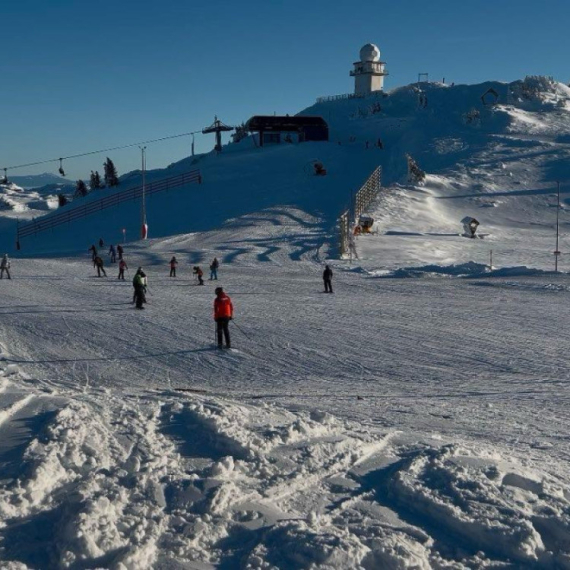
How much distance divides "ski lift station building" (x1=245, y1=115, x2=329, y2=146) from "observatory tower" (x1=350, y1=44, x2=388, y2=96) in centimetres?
2647

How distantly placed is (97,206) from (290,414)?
45.9 metres

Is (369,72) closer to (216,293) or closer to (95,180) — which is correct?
(95,180)

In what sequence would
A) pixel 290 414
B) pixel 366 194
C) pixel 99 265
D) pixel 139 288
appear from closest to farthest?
pixel 290 414 < pixel 139 288 < pixel 99 265 < pixel 366 194

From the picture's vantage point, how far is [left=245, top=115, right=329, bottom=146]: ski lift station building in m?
65.9

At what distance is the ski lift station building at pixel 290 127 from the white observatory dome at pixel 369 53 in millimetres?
29337

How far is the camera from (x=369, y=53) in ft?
298

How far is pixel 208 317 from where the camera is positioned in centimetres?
1791

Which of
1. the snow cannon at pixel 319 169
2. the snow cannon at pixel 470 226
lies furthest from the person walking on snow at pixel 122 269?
the snow cannon at pixel 319 169

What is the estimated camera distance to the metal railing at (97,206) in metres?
49.7

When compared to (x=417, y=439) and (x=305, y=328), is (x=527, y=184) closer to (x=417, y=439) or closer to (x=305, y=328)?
(x=305, y=328)

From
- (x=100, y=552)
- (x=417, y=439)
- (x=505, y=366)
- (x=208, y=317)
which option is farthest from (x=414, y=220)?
(x=100, y=552)

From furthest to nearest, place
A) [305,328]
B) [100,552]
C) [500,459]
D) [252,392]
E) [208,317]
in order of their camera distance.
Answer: [208,317] → [305,328] → [252,392] → [500,459] → [100,552]

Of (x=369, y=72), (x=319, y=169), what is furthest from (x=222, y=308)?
(x=369, y=72)

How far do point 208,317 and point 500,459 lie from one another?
455 inches
